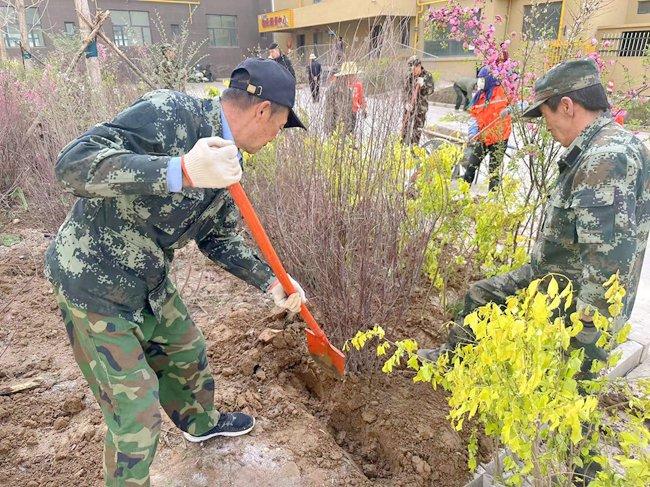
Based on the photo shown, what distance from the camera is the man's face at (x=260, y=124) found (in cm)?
171

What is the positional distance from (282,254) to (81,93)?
3.51 meters

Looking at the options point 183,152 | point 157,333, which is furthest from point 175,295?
point 183,152

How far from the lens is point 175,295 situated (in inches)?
80.4

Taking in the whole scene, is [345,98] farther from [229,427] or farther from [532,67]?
[229,427]

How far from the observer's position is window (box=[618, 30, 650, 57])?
14.0m

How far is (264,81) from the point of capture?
1657mm

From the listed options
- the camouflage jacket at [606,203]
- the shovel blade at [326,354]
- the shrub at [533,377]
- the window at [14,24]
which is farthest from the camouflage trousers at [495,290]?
the window at [14,24]

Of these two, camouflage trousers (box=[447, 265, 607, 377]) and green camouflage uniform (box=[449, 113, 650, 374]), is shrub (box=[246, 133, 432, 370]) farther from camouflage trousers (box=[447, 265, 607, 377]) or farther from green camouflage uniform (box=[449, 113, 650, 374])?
green camouflage uniform (box=[449, 113, 650, 374])

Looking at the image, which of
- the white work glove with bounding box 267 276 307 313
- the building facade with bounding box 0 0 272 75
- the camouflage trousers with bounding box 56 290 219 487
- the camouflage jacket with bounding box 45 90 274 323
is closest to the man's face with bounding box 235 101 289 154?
the camouflage jacket with bounding box 45 90 274 323

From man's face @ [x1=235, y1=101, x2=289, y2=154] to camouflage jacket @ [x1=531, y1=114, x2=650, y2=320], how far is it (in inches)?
47.5

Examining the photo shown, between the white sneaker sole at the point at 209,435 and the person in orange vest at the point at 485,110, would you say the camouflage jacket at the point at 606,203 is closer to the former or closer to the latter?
the white sneaker sole at the point at 209,435

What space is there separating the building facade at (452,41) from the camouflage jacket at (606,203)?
1394mm

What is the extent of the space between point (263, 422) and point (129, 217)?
1.32m

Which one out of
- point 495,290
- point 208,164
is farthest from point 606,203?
point 208,164
